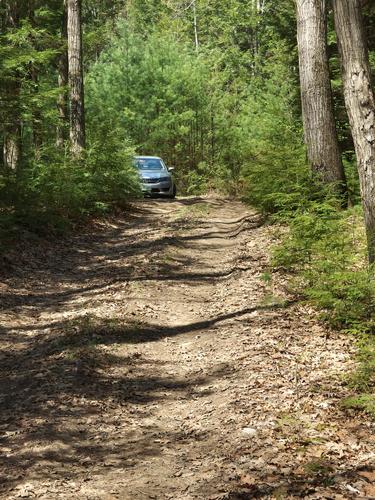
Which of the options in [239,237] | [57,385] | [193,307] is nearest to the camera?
[57,385]

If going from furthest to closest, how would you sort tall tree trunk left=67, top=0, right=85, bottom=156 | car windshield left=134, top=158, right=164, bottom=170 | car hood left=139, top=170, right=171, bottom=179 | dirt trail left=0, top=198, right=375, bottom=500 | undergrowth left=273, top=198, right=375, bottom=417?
car windshield left=134, top=158, right=164, bottom=170
car hood left=139, top=170, right=171, bottom=179
tall tree trunk left=67, top=0, right=85, bottom=156
undergrowth left=273, top=198, right=375, bottom=417
dirt trail left=0, top=198, right=375, bottom=500

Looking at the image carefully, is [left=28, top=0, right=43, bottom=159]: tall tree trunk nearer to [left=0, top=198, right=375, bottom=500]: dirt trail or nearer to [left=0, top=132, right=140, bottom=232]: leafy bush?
[left=0, top=132, right=140, bottom=232]: leafy bush

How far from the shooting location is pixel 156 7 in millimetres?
59500

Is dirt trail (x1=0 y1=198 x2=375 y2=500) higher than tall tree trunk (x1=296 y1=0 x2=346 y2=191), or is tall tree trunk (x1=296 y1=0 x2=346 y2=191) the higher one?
tall tree trunk (x1=296 y1=0 x2=346 y2=191)

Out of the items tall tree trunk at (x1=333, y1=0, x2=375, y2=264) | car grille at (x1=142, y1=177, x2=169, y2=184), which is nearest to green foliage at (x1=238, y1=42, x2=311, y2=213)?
tall tree trunk at (x1=333, y1=0, x2=375, y2=264)

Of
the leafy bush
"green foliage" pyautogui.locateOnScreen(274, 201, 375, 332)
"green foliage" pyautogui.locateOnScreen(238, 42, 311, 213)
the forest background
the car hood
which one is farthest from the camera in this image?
the car hood

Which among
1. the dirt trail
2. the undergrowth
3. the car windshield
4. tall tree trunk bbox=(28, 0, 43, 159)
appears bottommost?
the dirt trail

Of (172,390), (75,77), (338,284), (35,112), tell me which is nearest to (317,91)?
(338,284)

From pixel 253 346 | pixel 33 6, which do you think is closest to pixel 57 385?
pixel 253 346

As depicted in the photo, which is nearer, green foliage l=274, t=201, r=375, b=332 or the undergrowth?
the undergrowth

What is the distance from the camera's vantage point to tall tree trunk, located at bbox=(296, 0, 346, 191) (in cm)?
1177

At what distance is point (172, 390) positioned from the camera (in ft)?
19.7

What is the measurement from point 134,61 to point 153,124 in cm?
372

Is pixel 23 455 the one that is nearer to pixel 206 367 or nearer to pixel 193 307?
pixel 206 367
